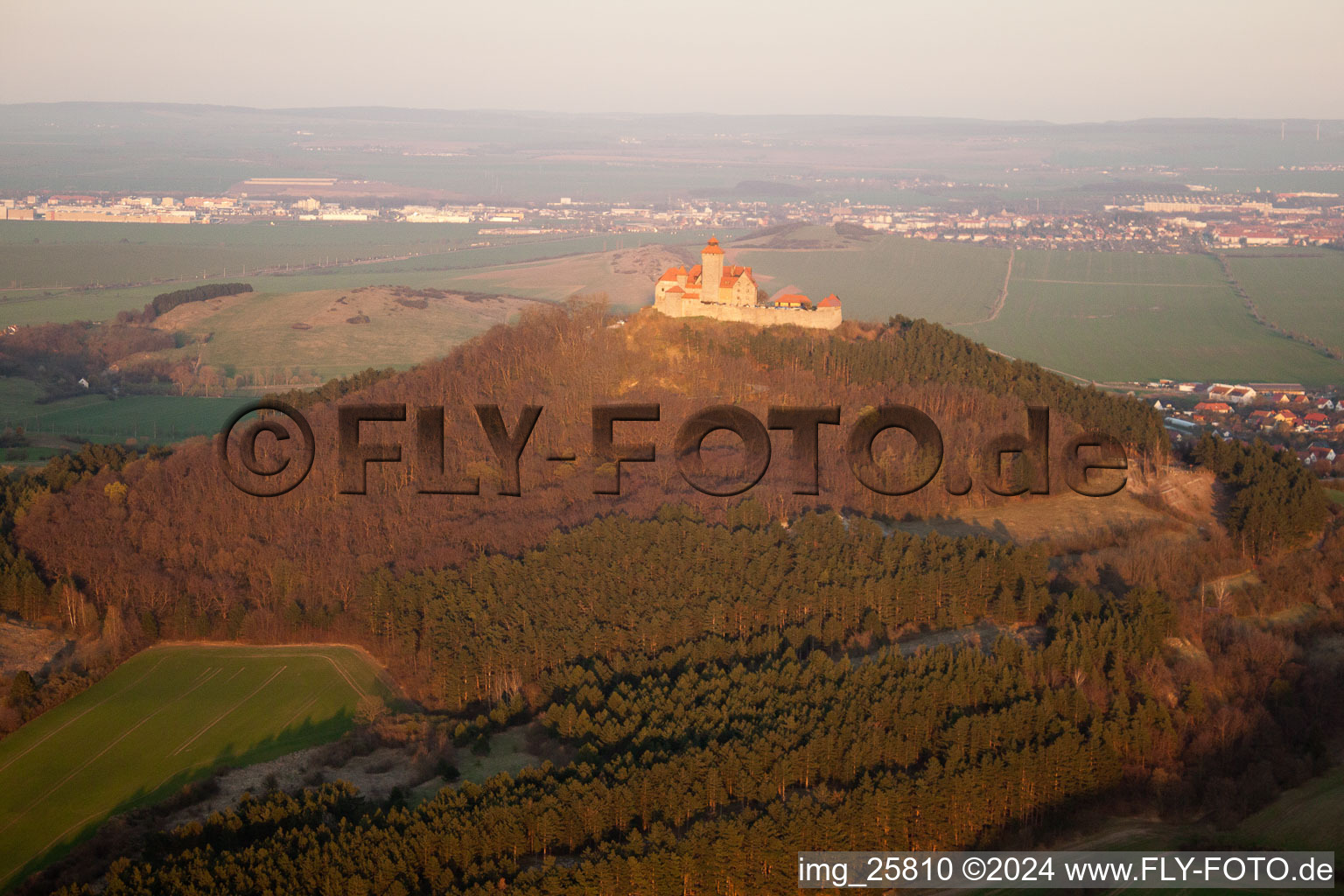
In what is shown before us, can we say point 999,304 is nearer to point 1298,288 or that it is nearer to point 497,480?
point 1298,288

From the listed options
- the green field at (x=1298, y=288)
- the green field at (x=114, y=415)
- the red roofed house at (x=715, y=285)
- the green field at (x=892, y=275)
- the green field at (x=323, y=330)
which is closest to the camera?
the red roofed house at (x=715, y=285)

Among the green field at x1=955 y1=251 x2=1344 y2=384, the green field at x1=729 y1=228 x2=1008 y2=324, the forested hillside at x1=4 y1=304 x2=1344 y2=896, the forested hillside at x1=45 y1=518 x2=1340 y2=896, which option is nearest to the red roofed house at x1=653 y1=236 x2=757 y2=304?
the forested hillside at x1=4 y1=304 x2=1344 y2=896

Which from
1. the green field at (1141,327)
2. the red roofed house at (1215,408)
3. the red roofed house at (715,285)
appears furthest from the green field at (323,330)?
the red roofed house at (1215,408)

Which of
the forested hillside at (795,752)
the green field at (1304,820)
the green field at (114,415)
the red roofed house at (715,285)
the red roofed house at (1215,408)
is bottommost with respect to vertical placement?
the green field at (1304,820)

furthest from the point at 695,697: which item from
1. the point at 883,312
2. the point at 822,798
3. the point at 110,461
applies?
the point at 883,312

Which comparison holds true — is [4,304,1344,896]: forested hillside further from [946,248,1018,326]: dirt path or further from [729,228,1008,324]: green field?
[729,228,1008,324]: green field

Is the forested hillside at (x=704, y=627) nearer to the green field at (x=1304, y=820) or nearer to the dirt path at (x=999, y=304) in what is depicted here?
the green field at (x=1304, y=820)
